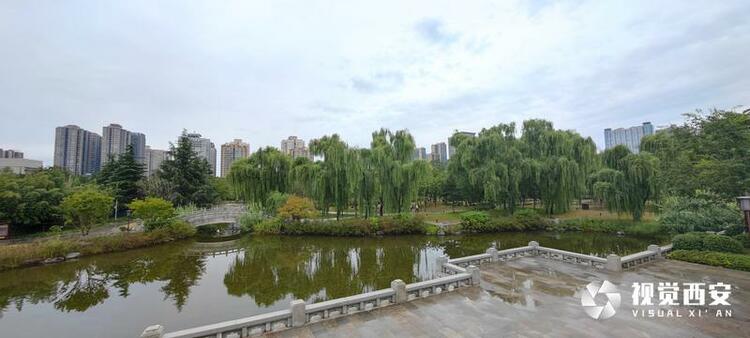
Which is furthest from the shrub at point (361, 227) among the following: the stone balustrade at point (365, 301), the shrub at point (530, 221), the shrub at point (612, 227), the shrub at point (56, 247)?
the shrub at point (56, 247)

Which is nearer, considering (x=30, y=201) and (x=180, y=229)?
(x=30, y=201)

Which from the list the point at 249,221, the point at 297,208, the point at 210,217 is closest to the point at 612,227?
the point at 297,208

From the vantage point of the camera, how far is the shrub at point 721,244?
9812 millimetres

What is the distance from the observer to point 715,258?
9.42m

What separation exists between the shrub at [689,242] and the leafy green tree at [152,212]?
82.8ft

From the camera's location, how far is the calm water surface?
8.12 m

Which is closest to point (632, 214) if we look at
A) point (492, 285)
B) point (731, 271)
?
point (731, 271)

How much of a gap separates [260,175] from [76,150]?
54.5 metres

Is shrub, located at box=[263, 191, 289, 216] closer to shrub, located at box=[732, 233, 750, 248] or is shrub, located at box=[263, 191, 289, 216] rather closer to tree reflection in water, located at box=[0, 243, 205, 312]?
tree reflection in water, located at box=[0, 243, 205, 312]

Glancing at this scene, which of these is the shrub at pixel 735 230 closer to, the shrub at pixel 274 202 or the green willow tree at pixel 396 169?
the green willow tree at pixel 396 169

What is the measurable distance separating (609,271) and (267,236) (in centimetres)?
Answer: 1854

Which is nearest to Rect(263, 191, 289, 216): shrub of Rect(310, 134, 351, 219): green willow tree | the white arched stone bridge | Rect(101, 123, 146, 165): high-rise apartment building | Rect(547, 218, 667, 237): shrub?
the white arched stone bridge

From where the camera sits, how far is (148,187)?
90.7 ft

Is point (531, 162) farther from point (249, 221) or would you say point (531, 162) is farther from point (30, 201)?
point (30, 201)
